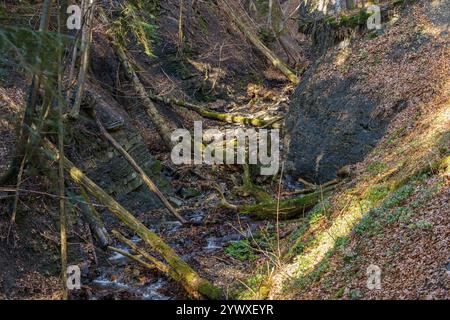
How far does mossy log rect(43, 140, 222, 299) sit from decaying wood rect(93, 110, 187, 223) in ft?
7.29

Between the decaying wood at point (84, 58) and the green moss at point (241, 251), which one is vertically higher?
the decaying wood at point (84, 58)

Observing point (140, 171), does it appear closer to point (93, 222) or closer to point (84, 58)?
point (93, 222)

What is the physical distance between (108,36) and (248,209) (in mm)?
9260

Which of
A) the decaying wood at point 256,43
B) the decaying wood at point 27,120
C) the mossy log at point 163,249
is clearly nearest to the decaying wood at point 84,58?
the mossy log at point 163,249

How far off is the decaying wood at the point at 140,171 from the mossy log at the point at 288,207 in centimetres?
206

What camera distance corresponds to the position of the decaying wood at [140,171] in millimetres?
12186

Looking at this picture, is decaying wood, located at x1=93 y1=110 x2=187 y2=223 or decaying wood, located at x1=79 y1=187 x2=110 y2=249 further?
decaying wood, located at x1=93 y1=110 x2=187 y2=223

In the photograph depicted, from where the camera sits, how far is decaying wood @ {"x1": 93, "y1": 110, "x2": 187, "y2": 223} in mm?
12186

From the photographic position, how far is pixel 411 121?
1241cm

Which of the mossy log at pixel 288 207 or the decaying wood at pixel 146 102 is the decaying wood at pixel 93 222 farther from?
the decaying wood at pixel 146 102

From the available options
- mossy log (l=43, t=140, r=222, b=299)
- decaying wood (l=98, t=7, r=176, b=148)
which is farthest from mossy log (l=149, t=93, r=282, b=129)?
mossy log (l=43, t=140, r=222, b=299)

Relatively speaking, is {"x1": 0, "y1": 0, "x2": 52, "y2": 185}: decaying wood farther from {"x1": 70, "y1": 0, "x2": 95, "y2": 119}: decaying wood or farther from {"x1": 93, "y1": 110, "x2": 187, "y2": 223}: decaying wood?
{"x1": 93, "y1": 110, "x2": 187, "y2": 223}: decaying wood

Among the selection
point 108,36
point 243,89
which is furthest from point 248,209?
point 243,89

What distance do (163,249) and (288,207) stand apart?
384cm
